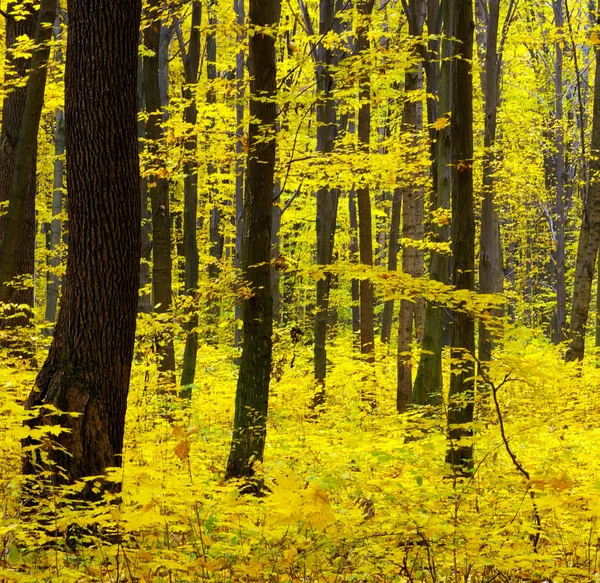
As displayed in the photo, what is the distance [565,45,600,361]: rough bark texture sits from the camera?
11.9 metres

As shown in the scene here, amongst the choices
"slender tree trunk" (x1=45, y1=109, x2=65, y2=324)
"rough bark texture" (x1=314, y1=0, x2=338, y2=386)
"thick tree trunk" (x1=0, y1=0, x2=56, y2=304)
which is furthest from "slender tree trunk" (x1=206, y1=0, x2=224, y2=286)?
"slender tree trunk" (x1=45, y1=109, x2=65, y2=324)

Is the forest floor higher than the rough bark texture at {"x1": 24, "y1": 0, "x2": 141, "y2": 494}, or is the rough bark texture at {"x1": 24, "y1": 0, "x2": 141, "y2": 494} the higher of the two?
the rough bark texture at {"x1": 24, "y1": 0, "x2": 141, "y2": 494}

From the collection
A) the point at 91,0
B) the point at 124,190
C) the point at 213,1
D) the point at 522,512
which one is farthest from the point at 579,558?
the point at 213,1

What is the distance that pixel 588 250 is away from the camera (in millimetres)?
11883

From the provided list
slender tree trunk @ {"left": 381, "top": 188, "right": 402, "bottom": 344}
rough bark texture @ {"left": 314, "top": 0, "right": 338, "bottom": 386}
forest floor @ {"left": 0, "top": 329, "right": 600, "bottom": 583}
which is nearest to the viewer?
forest floor @ {"left": 0, "top": 329, "right": 600, "bottom": 583}

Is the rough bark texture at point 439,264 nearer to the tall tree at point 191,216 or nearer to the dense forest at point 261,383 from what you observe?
the dense forest at point 261,383

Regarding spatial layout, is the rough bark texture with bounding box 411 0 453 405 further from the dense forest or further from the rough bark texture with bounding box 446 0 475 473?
the rough bark texture with bounding box 446 0 475 473

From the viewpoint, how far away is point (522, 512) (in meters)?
4.05

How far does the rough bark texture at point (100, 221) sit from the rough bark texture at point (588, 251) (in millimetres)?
9674

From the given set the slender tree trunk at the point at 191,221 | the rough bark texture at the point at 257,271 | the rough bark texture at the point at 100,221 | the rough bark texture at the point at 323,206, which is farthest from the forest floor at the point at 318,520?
the rough bark texture at the point at 323,206

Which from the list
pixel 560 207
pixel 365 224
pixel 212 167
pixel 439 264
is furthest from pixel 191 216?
pixel 560 207

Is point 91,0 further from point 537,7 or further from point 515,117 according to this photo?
point 515,117

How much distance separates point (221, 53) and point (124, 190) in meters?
16.7

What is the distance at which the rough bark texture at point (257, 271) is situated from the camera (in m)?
6.50
